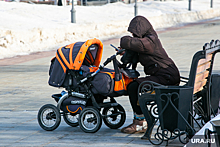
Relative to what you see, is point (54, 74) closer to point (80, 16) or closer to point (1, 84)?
point (1, 84)

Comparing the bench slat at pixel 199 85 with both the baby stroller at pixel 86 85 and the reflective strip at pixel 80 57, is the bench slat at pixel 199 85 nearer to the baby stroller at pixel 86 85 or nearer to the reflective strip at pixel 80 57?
the baby stroller at pixel 86 85

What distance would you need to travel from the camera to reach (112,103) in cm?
522

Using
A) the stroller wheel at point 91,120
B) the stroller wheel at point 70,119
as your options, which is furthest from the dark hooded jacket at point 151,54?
the stroller wheel at point 70,119

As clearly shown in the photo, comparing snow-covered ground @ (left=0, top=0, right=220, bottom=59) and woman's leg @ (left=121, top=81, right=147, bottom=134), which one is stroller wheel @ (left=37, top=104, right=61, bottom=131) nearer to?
woman's leg @ (left=121, top=81, right=147, bottom=134)

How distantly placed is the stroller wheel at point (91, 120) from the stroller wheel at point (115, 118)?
231 millimetres

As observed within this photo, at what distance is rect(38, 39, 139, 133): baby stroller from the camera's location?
4.99 metres

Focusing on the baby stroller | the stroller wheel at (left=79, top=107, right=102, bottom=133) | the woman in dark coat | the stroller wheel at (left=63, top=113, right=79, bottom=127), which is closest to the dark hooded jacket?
Answer: the woman in dark coat

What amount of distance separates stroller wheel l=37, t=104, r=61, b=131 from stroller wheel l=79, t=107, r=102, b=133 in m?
0.33

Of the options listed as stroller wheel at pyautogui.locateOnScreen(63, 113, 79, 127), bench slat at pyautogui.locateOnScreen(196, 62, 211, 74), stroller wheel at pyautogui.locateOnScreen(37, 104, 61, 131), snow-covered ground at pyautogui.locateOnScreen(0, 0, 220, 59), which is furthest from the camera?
snow-covered ground at pyautogui.locateOnScreen(0, 0, 220, 59)

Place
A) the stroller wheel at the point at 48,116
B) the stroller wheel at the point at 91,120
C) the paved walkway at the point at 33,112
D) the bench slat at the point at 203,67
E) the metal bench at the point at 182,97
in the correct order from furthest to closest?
the stroller wheel at the point at 48,116, the stroller wheel at the point at 91,120, the paved walkway at the point at 33,112, the bench slat at the point at 203,67, the metal bench at the point at 182,97

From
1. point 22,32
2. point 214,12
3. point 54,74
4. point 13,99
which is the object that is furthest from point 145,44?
point 214,12

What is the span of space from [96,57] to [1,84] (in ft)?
14.1

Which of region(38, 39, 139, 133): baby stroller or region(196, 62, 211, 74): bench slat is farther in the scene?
region(38, 39, 139, 133): baby stroller

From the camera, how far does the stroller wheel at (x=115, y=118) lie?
5262mm
